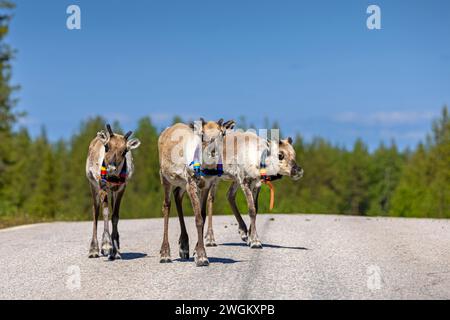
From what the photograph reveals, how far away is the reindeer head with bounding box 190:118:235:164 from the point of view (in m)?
12.2

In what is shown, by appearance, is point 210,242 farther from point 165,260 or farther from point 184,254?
point 165,260

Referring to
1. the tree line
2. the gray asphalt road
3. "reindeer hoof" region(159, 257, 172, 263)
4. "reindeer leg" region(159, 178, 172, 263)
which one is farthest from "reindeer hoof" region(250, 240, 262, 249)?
the tree line

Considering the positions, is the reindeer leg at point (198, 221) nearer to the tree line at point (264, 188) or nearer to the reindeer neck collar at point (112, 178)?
the reindeer neck collar at point (112, 178)

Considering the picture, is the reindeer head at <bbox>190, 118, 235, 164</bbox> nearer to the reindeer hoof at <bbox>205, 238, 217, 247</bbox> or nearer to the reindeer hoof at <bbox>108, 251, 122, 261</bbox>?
the reindeer hoof at <bbox>108, 251, 122, 261</bbox>

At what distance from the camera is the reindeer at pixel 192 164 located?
1222 centimetres

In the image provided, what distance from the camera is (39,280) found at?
A: 11.0 m

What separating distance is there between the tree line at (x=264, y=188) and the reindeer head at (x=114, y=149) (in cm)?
3620

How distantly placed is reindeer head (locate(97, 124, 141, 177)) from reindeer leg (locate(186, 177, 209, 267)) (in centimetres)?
146

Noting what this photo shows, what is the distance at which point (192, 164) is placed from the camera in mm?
12344

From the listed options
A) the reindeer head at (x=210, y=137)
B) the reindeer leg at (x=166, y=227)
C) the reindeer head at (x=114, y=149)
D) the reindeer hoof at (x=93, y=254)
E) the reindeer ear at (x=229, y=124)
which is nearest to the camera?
the reindeer head at (x=210, y=137)

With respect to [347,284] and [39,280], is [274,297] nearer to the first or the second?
[347,284]

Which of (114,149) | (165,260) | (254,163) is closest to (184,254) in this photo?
(165,260)

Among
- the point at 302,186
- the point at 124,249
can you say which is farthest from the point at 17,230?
the point at 302,186

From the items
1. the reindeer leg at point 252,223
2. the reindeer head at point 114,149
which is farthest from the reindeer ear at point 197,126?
the reindeer leg at point 252,223
